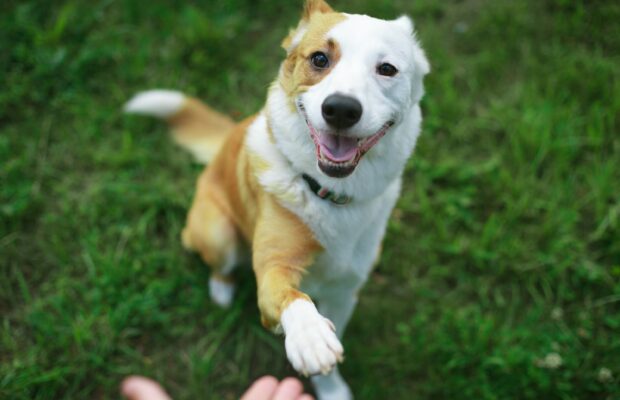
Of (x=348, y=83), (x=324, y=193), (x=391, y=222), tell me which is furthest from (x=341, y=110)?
(x=391, y=222)

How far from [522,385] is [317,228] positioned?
146 centimetres

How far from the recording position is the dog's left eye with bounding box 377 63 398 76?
193cm

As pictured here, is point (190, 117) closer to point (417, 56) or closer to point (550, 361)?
point (417, 56)

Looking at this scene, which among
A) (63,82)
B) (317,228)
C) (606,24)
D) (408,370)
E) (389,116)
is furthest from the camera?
(606,24)

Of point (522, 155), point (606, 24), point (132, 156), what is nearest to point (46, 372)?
point (132, 156)

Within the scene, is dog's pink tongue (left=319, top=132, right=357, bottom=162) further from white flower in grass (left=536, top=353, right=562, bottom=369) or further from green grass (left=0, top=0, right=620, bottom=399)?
white flower in grass (left=536, top=353, right=562, bottom=369)

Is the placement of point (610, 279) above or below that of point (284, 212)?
below

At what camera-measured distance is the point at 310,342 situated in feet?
5.32

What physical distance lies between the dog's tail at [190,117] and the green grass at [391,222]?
21 cm

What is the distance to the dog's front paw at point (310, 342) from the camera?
160 cm

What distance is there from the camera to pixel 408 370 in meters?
2.82

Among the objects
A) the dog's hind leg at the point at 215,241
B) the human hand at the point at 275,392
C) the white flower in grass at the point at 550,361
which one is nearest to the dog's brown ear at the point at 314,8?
the dog's hind leg at the point at 215,241

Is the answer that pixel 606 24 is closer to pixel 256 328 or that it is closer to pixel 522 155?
pixel 522 155

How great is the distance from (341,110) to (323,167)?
253 millimetres
